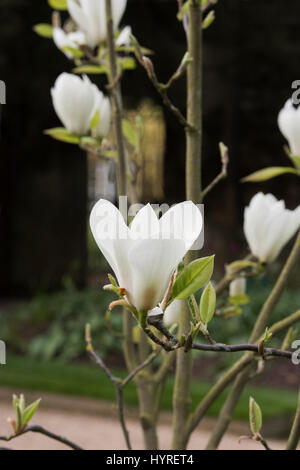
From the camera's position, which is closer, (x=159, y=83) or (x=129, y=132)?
(x=159, y=83)

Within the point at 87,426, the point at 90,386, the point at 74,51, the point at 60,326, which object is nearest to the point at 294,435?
the point at 74,51

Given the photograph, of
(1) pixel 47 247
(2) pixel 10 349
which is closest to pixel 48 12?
(1) pixel 47 247

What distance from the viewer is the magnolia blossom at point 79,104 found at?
0.86 meters

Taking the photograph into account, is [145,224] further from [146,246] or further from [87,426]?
[87,426]

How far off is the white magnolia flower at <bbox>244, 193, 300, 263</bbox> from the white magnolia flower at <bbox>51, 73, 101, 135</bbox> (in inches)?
10.0

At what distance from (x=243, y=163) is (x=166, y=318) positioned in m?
5.10

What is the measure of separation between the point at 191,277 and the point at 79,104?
0.48m

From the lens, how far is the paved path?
2538 mm

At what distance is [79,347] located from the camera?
13.8 feet

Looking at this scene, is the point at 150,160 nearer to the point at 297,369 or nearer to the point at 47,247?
the point at 47,247

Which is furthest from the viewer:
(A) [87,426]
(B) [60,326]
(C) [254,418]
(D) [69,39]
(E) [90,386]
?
(B) [60,326]

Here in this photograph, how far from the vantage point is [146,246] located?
427 mm

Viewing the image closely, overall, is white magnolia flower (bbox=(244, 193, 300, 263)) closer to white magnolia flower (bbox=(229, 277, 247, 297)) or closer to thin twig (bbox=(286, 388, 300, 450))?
white magnolia flower (bbox=(229, 277, 247, 297))

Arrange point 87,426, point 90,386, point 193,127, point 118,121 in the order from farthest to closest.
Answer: point 90,386, point 87,426, point 118,121, point 193,127
